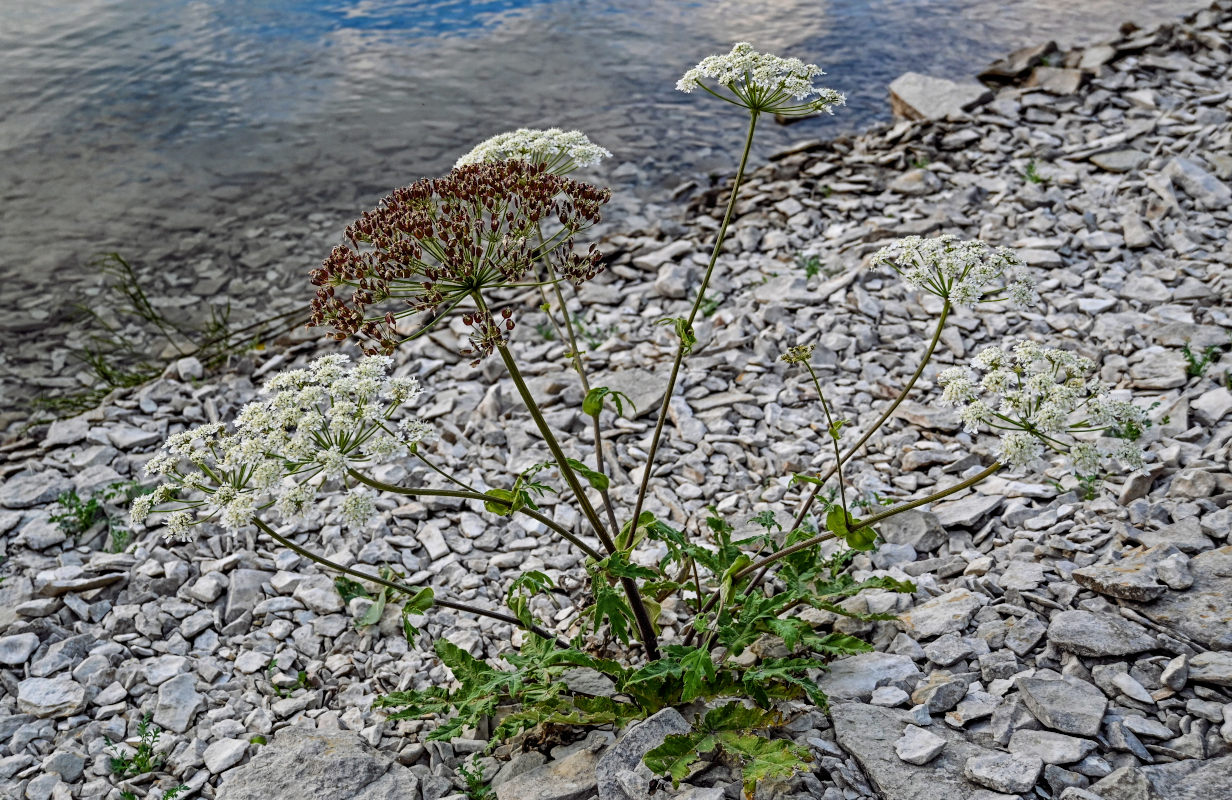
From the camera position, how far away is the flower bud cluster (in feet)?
9.46

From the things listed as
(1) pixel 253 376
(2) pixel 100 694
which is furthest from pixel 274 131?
(2) pixel 100 694

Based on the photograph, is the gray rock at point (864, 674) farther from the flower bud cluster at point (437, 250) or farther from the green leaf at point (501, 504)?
the flower bud cluster at point (437, 250)

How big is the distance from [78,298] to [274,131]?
4.44 metres

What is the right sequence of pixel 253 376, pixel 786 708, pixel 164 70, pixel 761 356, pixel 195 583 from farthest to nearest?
pixel 164 70 → pixel 253 376 → pixel 761 356 → pixel 195 583 → pixel 786 708

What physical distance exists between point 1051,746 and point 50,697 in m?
4.27

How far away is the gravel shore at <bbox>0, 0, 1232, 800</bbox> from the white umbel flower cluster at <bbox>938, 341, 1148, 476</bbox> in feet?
3.08

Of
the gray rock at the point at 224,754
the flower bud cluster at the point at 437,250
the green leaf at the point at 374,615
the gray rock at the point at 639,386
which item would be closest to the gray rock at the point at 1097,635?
the flower bud cluster at the point at 437,250

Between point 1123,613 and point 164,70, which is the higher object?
point 164,70

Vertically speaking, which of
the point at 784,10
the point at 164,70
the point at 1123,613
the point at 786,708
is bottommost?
the point at 786,708

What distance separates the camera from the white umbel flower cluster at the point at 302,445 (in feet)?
9.50

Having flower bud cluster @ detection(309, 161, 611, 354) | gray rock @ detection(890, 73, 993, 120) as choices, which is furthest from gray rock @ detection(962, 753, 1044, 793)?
gray rock @ detection(890, 73, 993, 120)

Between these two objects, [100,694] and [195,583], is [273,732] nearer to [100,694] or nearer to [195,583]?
[100,694]

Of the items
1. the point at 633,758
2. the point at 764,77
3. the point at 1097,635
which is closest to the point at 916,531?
the point at 1097,635

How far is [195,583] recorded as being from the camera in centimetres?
479
